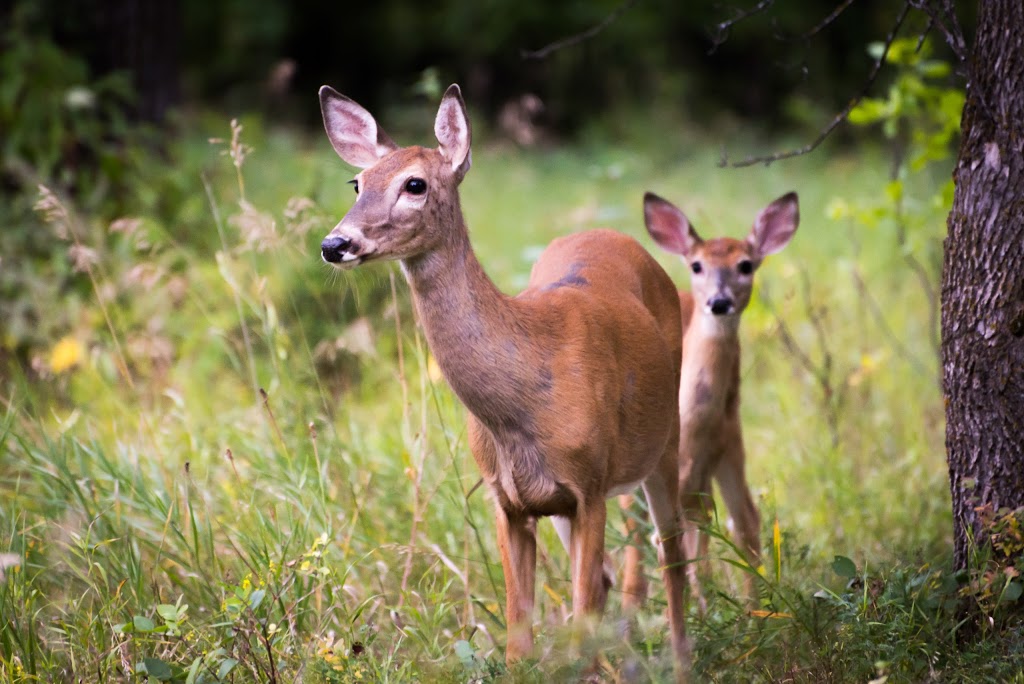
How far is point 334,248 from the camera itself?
3000mm

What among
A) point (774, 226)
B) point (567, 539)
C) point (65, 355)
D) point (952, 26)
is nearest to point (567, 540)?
point (567, 539)

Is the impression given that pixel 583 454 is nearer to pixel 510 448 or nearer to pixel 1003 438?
pixel 510 448

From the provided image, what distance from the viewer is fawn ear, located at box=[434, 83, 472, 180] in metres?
3.29

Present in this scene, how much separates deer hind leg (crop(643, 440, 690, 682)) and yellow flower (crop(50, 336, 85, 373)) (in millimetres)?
2498

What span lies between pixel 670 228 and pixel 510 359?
2.21m

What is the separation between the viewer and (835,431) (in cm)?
490

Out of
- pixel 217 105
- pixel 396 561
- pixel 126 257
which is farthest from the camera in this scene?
pixel 217 105

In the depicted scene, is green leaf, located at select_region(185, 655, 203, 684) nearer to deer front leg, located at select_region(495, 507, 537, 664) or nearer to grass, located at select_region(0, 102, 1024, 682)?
grass, located at select_region(0, 102, 1024, 682)

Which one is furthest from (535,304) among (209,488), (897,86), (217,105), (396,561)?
(217,105)

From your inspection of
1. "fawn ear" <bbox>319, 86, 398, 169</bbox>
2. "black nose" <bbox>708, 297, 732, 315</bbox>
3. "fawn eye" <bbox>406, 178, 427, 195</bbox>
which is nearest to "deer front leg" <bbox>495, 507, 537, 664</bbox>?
"fawn eye" <bbox>406, 178, 427, 195</bbox>

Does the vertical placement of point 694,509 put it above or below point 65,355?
below

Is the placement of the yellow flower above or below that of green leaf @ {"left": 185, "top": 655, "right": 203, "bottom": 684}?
above

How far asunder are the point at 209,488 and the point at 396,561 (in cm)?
84

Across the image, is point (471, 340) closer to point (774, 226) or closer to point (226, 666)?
point (226, 666)
